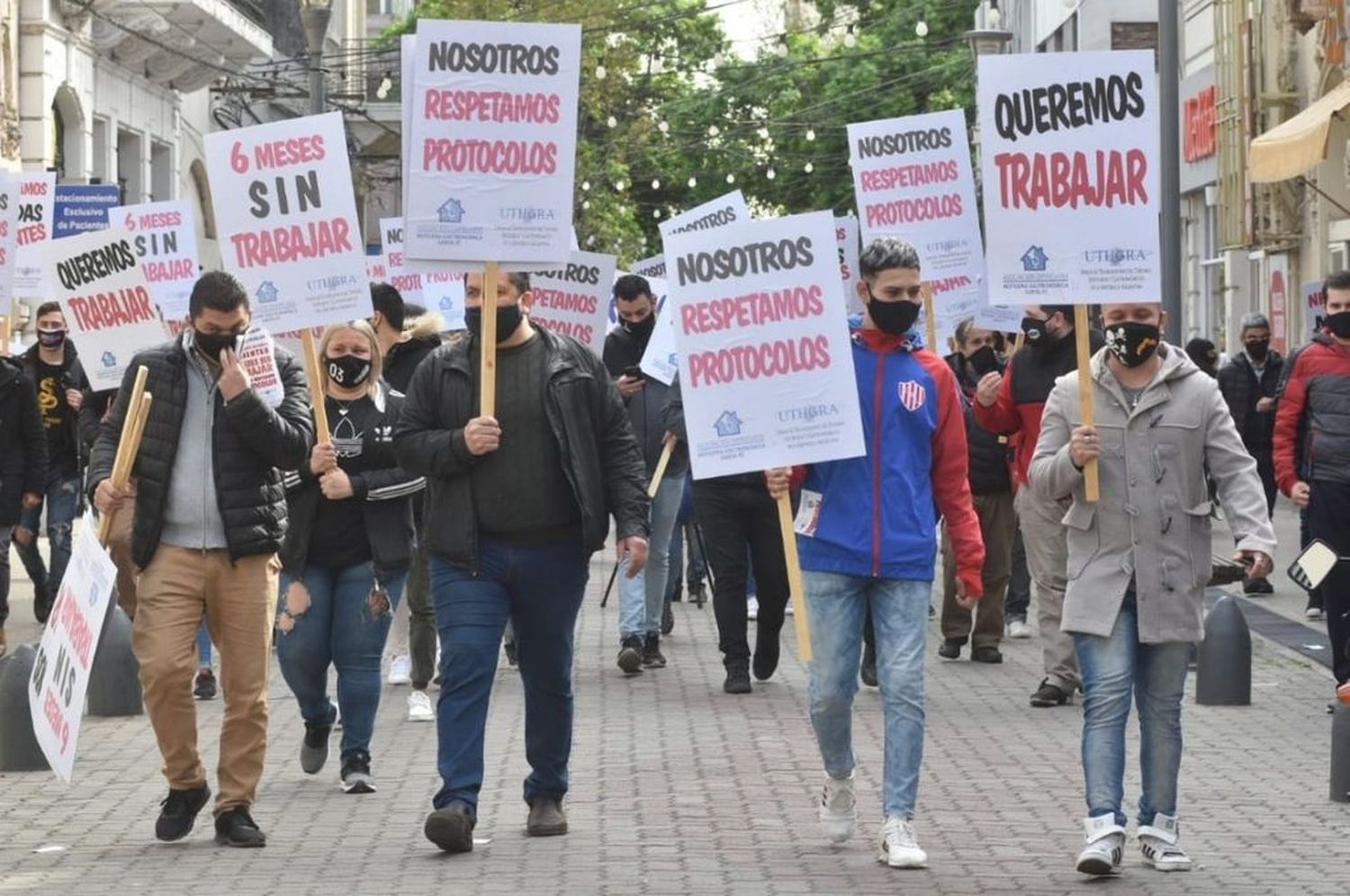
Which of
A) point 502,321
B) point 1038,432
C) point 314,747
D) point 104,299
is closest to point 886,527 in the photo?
point 502,321

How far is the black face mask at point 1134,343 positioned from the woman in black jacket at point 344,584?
9.40 ft

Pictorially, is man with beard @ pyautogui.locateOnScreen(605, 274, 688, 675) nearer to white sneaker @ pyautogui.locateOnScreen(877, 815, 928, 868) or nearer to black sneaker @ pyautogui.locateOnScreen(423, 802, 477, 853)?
black sneaker @ pyautogui.locateOnScreen(423, 802, 477, 853)

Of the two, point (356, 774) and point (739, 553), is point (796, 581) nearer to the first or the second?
point (356, 774)

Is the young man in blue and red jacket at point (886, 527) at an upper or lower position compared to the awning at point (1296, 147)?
lower

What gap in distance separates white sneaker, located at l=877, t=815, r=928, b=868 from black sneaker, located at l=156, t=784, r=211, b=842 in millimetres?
2216

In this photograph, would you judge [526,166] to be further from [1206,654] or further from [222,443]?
[1206,654]

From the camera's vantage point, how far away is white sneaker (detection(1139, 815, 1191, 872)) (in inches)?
332

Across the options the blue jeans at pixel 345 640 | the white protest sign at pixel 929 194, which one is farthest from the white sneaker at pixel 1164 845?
the white protest sign at pixel 929 194

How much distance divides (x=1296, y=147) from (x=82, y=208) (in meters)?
11.0

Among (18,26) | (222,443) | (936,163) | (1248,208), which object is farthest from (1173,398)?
(18,26)

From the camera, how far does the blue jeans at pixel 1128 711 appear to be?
8352 millimetres

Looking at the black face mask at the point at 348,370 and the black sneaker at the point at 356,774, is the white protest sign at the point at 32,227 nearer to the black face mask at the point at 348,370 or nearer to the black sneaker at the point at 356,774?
the black face mask at the point at 348,370

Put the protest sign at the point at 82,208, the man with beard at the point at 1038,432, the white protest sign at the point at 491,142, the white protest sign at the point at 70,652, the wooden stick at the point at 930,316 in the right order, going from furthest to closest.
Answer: the protest sign at the point at 82,208
the wooden stick at the point at 930,316
the man with beard at the point at 1038,432
the white protest sign at the point at 491,142
the white protest sign at the point at 70,652

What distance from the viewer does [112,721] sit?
488 inches
